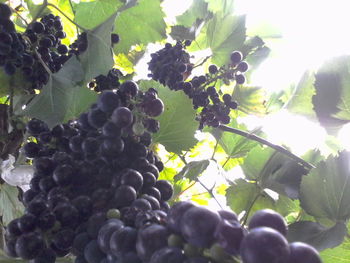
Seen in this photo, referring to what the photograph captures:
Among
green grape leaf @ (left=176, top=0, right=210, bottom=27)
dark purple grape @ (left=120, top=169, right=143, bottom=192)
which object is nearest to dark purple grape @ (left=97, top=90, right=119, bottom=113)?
dark purple grape @ (left=120, top=169, right=143, bottom=192)

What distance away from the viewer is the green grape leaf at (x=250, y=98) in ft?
3.85

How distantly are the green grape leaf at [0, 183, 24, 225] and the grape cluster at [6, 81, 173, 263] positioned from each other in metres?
0.27

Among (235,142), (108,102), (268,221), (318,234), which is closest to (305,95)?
(235,142)

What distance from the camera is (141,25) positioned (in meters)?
1.04

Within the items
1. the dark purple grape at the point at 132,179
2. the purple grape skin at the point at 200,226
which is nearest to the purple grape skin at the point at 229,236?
the purple grape skin at the point at 200,226

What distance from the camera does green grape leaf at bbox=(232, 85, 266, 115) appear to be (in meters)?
1.17

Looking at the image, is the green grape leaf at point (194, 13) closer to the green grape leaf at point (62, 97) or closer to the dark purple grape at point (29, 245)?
the green grape leaf at point (62, 97)

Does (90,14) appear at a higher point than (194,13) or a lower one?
lower

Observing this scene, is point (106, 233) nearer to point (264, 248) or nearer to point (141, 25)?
point (264, 248)

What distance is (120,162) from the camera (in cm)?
63

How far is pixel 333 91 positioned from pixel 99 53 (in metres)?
0.50

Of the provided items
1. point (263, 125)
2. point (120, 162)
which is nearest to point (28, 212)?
point (120, 162)

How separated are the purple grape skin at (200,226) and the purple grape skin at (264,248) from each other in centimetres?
5

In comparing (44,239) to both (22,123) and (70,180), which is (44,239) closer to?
(70,180)
